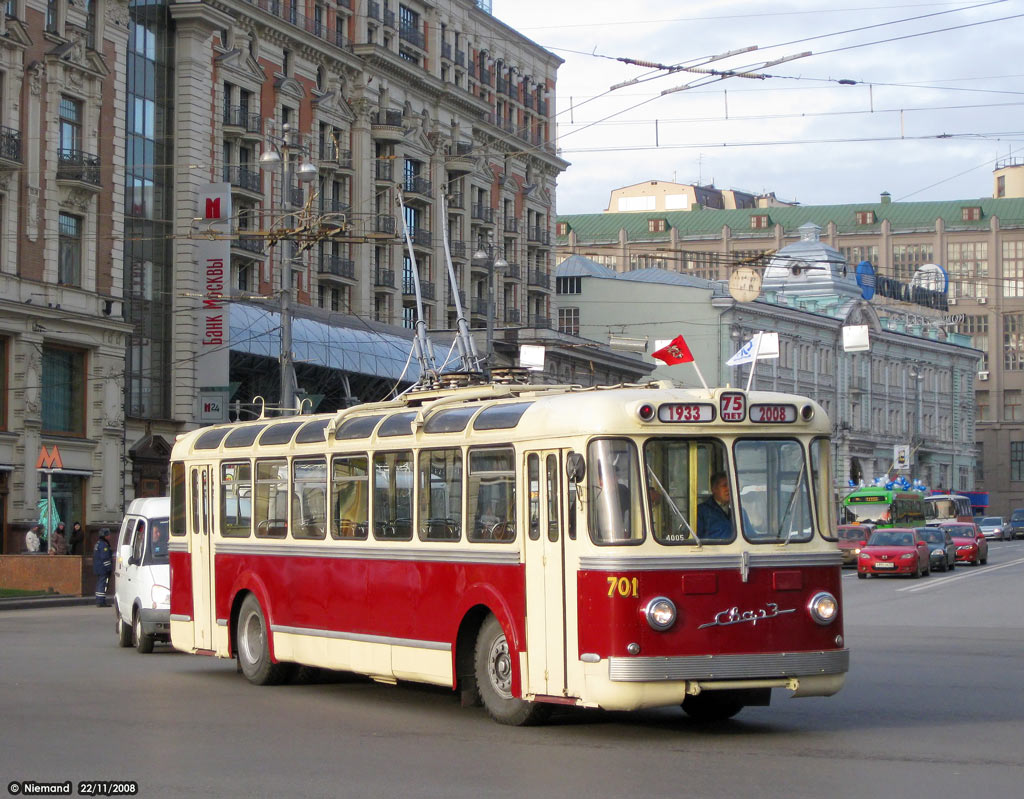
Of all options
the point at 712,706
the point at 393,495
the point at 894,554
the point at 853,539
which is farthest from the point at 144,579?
the point at 853,539

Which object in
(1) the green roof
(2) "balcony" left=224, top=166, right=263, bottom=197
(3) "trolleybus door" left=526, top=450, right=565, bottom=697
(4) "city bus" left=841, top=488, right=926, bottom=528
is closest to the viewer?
(3) "trolleybus door" left=526, top=450, right=565, bottom=697

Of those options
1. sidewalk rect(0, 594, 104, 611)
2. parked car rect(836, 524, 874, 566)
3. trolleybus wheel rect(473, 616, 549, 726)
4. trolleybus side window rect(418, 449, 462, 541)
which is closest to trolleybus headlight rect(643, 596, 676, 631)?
trolleybus wheel rect(473, 616, 549, 726)

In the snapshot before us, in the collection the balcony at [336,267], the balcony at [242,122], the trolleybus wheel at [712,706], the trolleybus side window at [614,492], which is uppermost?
the balcony at [242,122]

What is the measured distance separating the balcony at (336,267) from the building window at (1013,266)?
85208mm

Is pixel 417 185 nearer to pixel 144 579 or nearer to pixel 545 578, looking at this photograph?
pixel 144 579

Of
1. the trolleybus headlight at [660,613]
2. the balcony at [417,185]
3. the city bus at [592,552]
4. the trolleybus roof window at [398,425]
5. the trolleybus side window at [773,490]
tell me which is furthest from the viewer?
the balcony at [417,185]

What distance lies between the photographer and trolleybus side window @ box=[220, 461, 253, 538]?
667 inches

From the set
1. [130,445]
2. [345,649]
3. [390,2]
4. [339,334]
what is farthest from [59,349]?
[345,649]

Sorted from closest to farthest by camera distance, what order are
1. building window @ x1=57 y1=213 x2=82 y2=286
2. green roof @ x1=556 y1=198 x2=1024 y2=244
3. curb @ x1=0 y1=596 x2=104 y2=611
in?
curb @ x1=0 y1=596 x2=104 y2=611 → building window @ x1=57 y1=213 x2=82 y2=286 → green roof @ x1=556 y1=198 x2=1024 y2=244

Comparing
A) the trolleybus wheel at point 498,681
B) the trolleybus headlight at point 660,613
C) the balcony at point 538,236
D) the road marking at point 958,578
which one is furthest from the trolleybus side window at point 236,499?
the balcony at point 538,236

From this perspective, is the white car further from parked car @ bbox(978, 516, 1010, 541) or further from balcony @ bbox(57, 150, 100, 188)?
parked car @ bbox(978, 516, 1010, 541)

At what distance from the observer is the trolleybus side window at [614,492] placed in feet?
39.1

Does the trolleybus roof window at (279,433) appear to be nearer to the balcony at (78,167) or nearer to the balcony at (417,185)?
the balcony at (78,167)

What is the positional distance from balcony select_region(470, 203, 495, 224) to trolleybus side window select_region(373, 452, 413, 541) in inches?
2299
